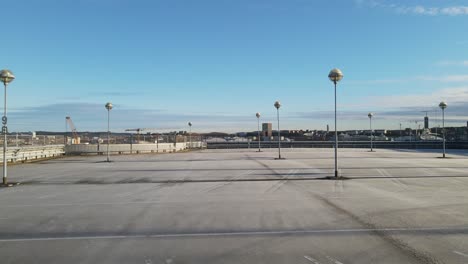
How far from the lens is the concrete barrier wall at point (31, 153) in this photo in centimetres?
3158

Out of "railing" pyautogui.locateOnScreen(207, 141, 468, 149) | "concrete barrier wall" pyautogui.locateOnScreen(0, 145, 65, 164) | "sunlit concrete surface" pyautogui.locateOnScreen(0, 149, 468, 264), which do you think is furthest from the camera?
"railing" pyautogui.locateOnScreen(207, 141, 468, 149)

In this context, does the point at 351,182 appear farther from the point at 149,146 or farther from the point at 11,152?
the point at 149,146

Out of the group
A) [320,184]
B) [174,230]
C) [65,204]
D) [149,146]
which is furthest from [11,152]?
[174,230]

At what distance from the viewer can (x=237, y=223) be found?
8.89 meters

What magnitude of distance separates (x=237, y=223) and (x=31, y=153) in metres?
31.9

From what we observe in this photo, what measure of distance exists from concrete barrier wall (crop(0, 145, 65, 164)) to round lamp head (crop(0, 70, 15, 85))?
15.1 m

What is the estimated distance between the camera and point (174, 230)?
27.2 feet

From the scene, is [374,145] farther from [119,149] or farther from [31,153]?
[31,153]

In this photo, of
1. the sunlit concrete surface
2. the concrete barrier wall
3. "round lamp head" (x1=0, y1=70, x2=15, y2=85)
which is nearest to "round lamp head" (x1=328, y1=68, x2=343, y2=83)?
the sunlit concrete surface

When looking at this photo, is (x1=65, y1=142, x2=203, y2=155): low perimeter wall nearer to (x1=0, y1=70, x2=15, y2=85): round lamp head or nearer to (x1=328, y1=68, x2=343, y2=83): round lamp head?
(x1=0, y1=70, x2=15, y2=85): round lamp head

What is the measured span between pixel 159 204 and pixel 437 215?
7.67 metres

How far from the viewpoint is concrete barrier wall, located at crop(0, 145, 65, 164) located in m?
31.6

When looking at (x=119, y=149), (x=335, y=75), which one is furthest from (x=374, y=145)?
(x=335, y=75)

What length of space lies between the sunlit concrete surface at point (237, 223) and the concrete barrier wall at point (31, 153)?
18.2 meters
